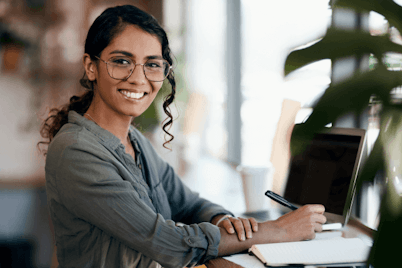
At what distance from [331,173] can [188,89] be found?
1.38 metres

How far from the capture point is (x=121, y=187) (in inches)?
36.2

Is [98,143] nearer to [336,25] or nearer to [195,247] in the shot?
[195,247]

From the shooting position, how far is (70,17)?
6.70 feet

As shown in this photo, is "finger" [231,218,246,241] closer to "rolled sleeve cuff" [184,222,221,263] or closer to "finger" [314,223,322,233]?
"rolled sleeve cuff" [184,222,221,263]

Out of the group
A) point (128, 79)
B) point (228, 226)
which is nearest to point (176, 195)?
point (228, 226)

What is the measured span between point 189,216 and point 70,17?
1.45m

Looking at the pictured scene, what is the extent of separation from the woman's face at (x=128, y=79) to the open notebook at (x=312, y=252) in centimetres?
59

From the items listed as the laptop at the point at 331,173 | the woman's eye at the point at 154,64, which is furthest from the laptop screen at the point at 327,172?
the woman's eye at the point at 154,64

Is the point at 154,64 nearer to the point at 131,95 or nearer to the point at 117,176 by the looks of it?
the point at 131,95

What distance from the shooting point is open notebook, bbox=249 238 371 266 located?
2.75ft

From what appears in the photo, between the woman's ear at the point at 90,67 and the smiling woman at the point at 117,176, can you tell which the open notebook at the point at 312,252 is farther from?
the woman's ear at the point at 90,67

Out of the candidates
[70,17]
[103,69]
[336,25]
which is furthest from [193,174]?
[336,25]

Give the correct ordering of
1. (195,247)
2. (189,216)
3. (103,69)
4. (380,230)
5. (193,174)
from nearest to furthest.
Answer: (380,230) → (195,247) → (103,69) → (189,216) → (193,174)

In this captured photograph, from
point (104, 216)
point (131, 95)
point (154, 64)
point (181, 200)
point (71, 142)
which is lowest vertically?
point (181, 200)
